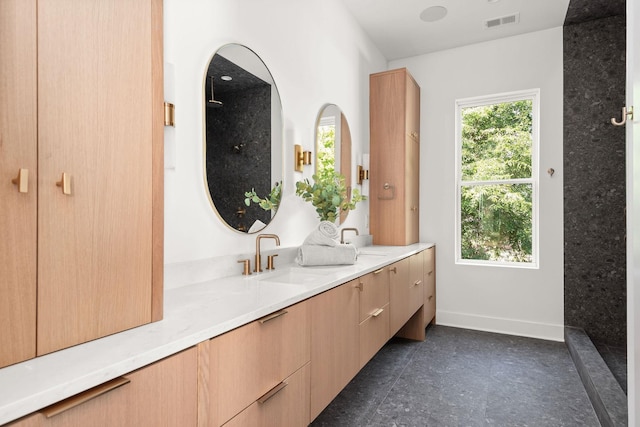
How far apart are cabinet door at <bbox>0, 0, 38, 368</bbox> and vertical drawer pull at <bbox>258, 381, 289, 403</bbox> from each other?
65cm

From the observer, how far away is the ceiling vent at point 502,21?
317cm

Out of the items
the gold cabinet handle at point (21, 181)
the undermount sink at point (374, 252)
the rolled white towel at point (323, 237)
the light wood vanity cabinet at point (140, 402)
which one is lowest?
the light wood vanity cabinet at point (140, 402)

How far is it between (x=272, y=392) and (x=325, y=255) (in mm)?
975

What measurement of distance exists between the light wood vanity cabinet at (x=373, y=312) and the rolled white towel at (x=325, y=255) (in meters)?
0.19

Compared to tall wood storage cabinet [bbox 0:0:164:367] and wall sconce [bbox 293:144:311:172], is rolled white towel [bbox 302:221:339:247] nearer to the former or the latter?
wall sconce [bbox 293:144:311:172]

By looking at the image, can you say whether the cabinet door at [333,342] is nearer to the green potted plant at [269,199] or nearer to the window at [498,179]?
the green potted plant at [269,199]

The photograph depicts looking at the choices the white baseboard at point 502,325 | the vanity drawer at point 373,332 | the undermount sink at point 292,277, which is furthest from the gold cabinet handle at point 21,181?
the white baseboard at point 502,325

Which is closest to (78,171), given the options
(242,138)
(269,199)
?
(242,138)

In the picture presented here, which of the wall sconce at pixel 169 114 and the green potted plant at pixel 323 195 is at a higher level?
the wall sconce at pixel 169 114

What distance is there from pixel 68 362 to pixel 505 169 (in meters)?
3.74

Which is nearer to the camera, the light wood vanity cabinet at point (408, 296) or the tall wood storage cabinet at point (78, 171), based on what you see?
the tall wood storage cabinet at point (78, 171)

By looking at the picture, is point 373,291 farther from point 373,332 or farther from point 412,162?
point 412,162

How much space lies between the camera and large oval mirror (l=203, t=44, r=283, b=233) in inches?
67.1

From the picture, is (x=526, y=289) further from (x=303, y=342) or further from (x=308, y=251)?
(x=303, y=342)
